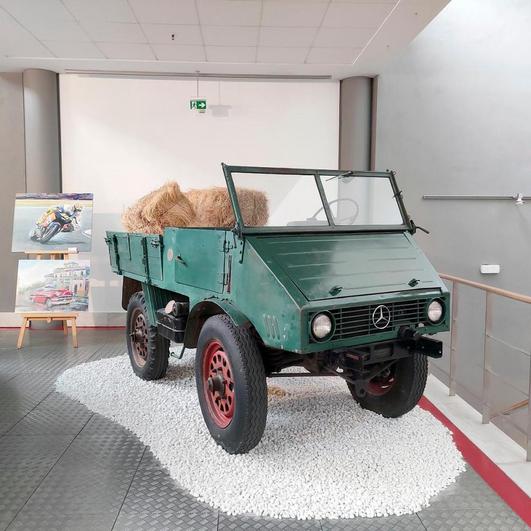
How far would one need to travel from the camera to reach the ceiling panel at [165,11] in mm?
4473

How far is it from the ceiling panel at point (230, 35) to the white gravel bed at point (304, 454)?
360 centimetres

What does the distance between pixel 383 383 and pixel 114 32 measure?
4.41 m

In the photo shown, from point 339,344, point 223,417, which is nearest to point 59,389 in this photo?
point 223,417

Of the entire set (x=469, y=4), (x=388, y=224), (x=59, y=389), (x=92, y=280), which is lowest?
(x=59, y=389)

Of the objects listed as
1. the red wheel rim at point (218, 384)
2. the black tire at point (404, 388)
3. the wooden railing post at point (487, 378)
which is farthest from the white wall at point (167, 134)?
the black tire at point (404, 388)

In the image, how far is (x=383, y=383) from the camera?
3344 mm

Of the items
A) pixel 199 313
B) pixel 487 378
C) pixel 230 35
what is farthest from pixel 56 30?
pixel 487 378

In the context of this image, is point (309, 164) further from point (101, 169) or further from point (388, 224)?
point (388, 224)

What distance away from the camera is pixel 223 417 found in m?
2.95

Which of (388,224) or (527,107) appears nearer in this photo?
(388,224)

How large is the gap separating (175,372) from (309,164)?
146 inches

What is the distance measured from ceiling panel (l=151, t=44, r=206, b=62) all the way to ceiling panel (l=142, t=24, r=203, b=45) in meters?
0.14

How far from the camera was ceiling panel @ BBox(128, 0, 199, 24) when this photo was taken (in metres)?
4.47

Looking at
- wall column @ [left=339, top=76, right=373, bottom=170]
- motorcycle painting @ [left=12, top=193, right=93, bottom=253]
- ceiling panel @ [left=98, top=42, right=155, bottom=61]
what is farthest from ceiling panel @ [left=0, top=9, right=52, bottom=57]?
wall column @ [left=339, top=76, right=373, bottom=170]
